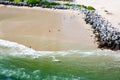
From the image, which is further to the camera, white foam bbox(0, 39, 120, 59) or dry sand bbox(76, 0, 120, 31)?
dry sand bbox(76, 0, 120, 31)

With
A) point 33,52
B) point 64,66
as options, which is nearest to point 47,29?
point 33,52

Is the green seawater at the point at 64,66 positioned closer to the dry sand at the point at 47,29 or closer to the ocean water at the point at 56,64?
the ocean water at the point at 56,64

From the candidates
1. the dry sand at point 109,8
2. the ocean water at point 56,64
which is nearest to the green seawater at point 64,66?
the ocean water at point 56,64

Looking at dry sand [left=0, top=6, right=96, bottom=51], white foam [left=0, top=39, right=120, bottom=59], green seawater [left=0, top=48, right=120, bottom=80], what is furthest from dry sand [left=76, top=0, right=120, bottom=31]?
green seawater [left=0, top=48, right=120, bottom=80]

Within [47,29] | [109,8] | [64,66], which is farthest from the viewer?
[109,8]

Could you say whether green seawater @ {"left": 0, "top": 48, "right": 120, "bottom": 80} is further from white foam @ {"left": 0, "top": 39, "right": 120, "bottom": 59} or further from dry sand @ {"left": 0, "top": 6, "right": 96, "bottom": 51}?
dry sand @ {"left": 0, "top": 6, "right": 96, "bottom": 51}

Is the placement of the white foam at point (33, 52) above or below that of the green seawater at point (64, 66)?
above

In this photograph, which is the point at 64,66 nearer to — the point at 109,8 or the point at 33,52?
the point at 33,52
